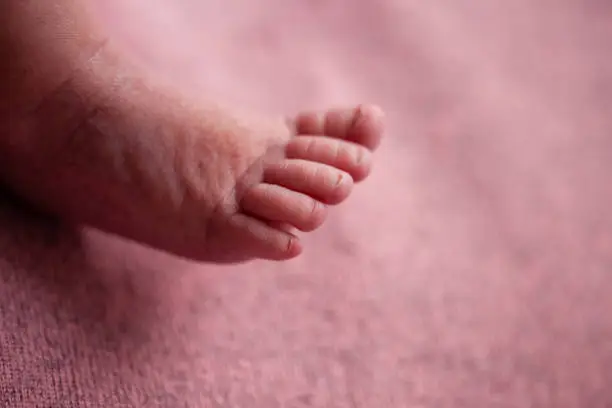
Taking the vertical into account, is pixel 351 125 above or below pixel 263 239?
above

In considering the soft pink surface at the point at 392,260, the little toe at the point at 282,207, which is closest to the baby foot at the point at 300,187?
the little toe at the point at 282,207

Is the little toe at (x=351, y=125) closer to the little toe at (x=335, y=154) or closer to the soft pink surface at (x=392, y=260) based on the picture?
the little toe at (x=335, y=154)

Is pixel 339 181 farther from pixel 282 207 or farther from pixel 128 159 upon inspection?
pixel 128 159

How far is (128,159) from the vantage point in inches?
23.7

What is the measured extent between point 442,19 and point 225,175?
0.46m

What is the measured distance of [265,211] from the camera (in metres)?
0.60

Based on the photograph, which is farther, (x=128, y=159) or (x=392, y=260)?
(x=392, y=260)

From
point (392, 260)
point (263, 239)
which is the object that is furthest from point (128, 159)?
point (392, 260)

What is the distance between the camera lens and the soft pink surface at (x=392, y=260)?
0.62 m

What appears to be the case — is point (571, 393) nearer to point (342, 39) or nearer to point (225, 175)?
point (225, 175)

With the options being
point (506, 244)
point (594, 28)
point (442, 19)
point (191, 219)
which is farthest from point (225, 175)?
point (594, 28)

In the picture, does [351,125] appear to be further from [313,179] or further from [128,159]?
[128,159]

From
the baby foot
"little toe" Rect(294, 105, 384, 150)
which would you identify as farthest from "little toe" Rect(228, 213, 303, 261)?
"little toe" Rect(294, 105, 384, 150)

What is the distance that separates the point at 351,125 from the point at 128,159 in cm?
18
